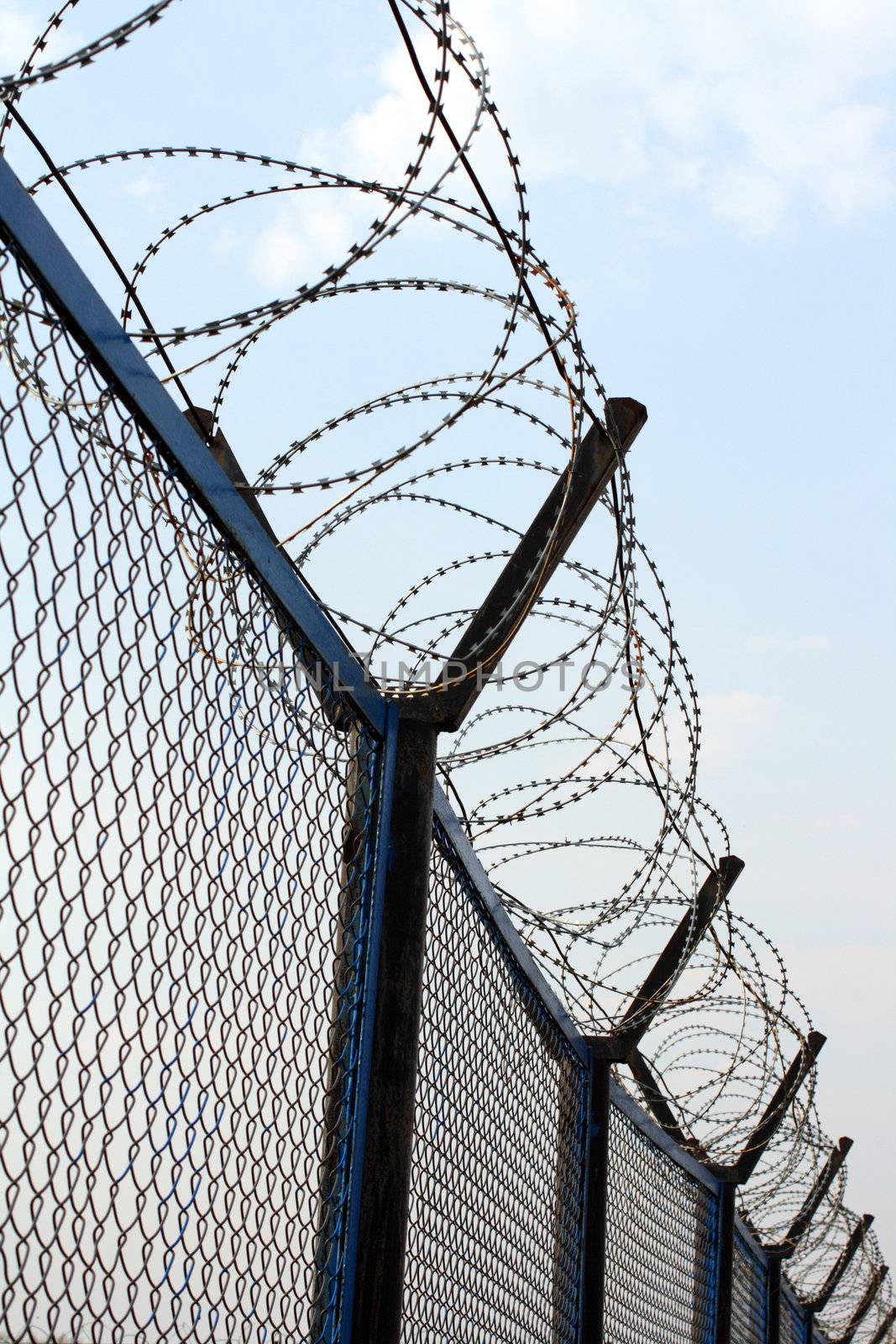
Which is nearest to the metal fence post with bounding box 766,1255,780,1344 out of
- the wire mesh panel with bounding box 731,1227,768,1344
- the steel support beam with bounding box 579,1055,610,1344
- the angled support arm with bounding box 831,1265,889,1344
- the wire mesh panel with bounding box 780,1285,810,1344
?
the wire mesh panel with bounding box 731,1227,768,1344

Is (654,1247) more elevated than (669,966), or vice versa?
(669,966)

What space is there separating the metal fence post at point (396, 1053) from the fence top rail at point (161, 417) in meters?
0.19

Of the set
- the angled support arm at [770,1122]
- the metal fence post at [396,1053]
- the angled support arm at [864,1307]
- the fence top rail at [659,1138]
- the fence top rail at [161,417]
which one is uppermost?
the angled support arm at [864,1307]

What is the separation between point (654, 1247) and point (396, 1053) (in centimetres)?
400

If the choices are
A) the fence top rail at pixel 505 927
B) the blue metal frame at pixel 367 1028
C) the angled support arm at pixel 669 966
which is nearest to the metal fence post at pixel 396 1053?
the blue metal frame at pixel 367 1028

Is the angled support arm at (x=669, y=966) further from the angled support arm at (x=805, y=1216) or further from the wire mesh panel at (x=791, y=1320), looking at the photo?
the wire mesh panel at (x=791, y=1320)

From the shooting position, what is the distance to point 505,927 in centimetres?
408

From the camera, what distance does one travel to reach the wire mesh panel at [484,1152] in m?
3.26

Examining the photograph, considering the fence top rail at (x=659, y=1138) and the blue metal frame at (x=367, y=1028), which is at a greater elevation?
the fence top rail at (x=659, y=1138)

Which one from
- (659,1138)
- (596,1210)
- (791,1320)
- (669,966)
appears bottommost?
(596,1210)

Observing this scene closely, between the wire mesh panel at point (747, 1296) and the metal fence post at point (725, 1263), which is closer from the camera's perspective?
the metal fence post at point (725, 1263)

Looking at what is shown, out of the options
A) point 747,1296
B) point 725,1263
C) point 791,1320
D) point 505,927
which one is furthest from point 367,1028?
point 791,1320

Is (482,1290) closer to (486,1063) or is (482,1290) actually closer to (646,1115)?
(486,1063)

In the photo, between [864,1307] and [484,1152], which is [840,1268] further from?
[484,1152]
